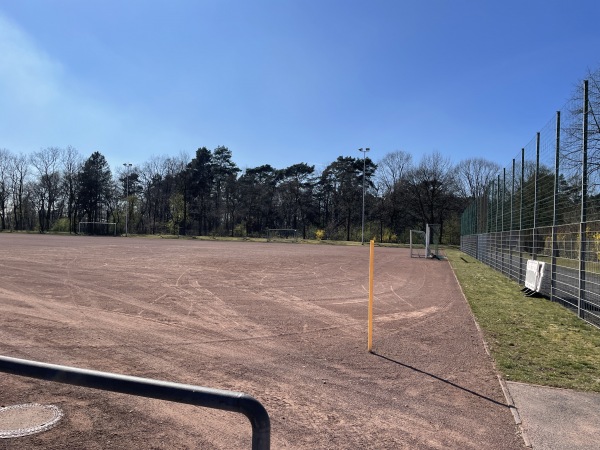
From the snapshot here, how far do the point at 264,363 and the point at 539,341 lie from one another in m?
4.80

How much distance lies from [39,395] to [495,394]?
5.02 metres

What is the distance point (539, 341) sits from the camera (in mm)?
7230

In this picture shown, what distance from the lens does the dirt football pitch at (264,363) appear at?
3797mm

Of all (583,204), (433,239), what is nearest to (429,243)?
(433,239)

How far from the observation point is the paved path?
12.1ft

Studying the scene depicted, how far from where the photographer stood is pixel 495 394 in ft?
15.8

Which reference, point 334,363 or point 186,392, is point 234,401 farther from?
point 334,363

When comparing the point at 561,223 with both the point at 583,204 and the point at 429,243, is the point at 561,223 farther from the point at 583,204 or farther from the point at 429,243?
the point at 429,243

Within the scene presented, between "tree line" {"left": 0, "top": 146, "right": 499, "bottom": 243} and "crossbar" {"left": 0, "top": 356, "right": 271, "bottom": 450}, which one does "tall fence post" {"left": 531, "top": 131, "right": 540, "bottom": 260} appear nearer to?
"crossbar" {"left": 0, "top": 356, "right": 271, "bottom": 450}

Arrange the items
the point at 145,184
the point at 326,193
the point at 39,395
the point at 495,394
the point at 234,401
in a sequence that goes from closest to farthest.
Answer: the point at 234,401 → the point at 39,395 → the point at 495,394 → the point at 326,193 → the point at 145,184

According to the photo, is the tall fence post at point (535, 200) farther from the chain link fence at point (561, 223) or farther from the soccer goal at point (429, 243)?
the soccer goal at point (429, 243)

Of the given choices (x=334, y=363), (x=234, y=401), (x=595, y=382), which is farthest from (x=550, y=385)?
(x=234, y=401)

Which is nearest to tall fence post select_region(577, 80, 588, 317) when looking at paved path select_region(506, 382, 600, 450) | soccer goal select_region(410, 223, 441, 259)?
paved path select_region(506, 382, 600, 450)

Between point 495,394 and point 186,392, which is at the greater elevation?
point 186,392
